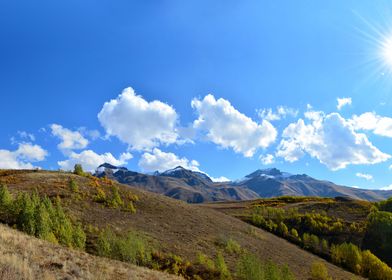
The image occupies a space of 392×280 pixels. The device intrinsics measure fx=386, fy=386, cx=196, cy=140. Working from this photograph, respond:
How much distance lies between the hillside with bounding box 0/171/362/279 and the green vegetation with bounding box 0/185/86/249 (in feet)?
9.78

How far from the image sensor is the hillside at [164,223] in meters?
49.2

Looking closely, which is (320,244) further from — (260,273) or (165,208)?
(260,273)

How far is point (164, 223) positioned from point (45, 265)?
139 ft

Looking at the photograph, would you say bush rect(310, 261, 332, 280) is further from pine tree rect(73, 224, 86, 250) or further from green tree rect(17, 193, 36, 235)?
green tree rect(17, 193, 36, 235)

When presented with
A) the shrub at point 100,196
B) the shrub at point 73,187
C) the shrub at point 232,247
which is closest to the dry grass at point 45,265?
the shrub at point 232,247

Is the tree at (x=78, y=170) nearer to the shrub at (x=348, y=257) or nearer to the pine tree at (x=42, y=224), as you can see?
the pine tree at (x=42, y=224)

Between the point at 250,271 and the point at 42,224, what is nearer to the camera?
the point at 42,224

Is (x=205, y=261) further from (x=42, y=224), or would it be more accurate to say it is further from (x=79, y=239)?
(x=42, y=224)

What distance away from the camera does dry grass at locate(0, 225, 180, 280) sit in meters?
13.7

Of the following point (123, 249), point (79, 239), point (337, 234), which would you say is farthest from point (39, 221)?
point (337, 234)

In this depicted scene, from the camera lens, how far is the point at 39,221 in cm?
3494

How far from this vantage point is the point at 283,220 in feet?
333

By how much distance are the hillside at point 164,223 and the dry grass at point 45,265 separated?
62.8 ft

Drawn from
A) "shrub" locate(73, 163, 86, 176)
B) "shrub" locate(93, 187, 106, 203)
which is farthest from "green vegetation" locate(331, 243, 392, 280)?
"shrub" locate(73, 163, 86, 176)
